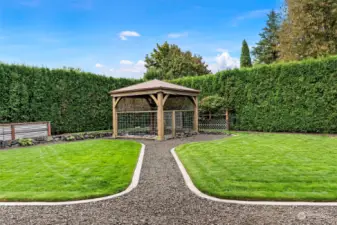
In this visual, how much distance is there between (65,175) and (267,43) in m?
30.2

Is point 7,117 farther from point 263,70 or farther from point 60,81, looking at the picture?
point 263,70

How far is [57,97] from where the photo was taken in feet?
40.1

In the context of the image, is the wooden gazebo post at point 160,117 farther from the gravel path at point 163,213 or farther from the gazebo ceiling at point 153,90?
the gravel path at point 163,213

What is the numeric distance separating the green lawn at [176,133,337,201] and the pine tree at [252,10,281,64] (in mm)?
23748

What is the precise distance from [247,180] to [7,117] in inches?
398

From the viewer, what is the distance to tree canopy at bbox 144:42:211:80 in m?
25.7

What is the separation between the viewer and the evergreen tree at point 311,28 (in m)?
15.8

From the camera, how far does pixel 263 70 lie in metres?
12.4

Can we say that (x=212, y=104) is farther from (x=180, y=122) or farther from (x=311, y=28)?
(x=311, y=28)

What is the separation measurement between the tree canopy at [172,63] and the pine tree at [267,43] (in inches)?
269

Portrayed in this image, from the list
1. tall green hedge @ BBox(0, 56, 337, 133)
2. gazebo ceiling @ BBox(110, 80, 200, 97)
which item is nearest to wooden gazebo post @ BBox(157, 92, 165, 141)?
gazebo ceiling @ BBox(110, 80, 200, 97)

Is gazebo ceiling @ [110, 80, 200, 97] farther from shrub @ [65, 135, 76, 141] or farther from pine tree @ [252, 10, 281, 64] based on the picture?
pine tree @ [252, 10, 281, 64]

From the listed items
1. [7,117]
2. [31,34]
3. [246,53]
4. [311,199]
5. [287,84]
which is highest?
[246,53]

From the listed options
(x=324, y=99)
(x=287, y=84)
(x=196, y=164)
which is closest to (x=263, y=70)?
(x=287, y=84)
